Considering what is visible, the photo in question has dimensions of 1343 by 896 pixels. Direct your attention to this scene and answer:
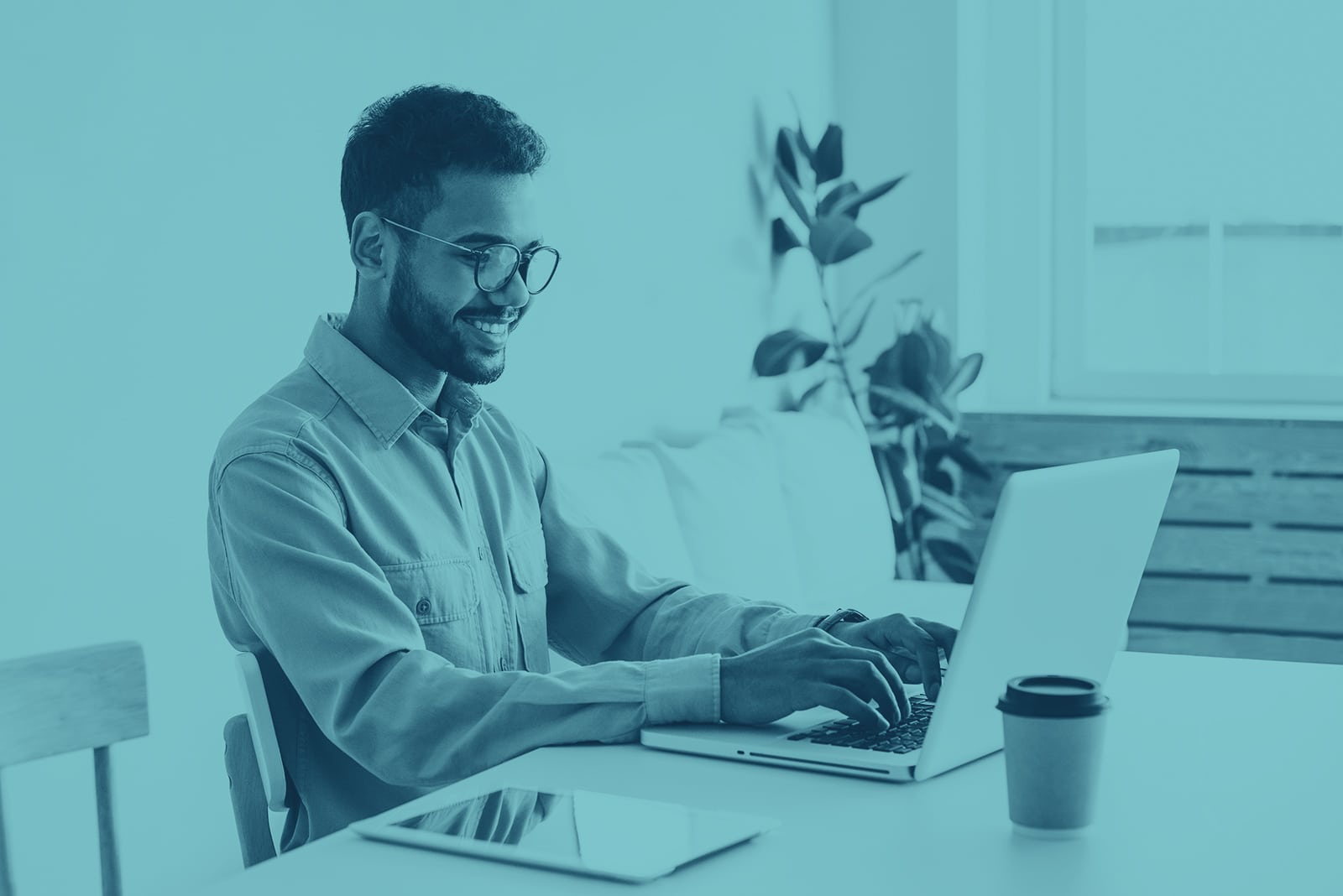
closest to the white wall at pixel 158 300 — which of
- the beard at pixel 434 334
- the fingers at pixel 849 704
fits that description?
the beard at pixel 434 334

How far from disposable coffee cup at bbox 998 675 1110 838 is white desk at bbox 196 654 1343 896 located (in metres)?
0.02

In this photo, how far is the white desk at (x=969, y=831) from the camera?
3.04ft

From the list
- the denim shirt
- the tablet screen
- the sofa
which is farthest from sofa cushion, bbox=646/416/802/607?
the tablet screen

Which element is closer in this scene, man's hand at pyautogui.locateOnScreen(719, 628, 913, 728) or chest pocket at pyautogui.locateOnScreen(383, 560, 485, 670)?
man's hand at pyautogui.locateOnScreen(719, 628, 913, 728)

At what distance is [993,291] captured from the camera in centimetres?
416

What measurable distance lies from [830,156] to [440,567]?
7.92 ft

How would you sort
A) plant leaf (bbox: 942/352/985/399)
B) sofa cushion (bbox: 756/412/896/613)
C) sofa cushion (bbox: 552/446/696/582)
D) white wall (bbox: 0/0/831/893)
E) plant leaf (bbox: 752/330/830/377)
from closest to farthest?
white wall (bbox: 0/0/831/893), sofa cushion (bbox: 552/446/696/582), sofa cushion (bbox: 756/412/896/613), plant leaf (bbox: 752/330/830/377), plant leaf (bbox: 942/352/985/399)

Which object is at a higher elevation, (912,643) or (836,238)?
(836,238)

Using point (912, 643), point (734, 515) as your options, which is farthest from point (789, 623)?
point (734, 515)

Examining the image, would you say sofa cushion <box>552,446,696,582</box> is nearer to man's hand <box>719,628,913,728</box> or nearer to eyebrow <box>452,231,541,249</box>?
eyebrow <box>452,231,541,249</box>

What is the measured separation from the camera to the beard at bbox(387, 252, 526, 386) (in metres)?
1.57

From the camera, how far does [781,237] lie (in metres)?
3.65

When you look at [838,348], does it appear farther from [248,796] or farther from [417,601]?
[248,796]

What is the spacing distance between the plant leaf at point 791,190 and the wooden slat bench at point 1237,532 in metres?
0.81
